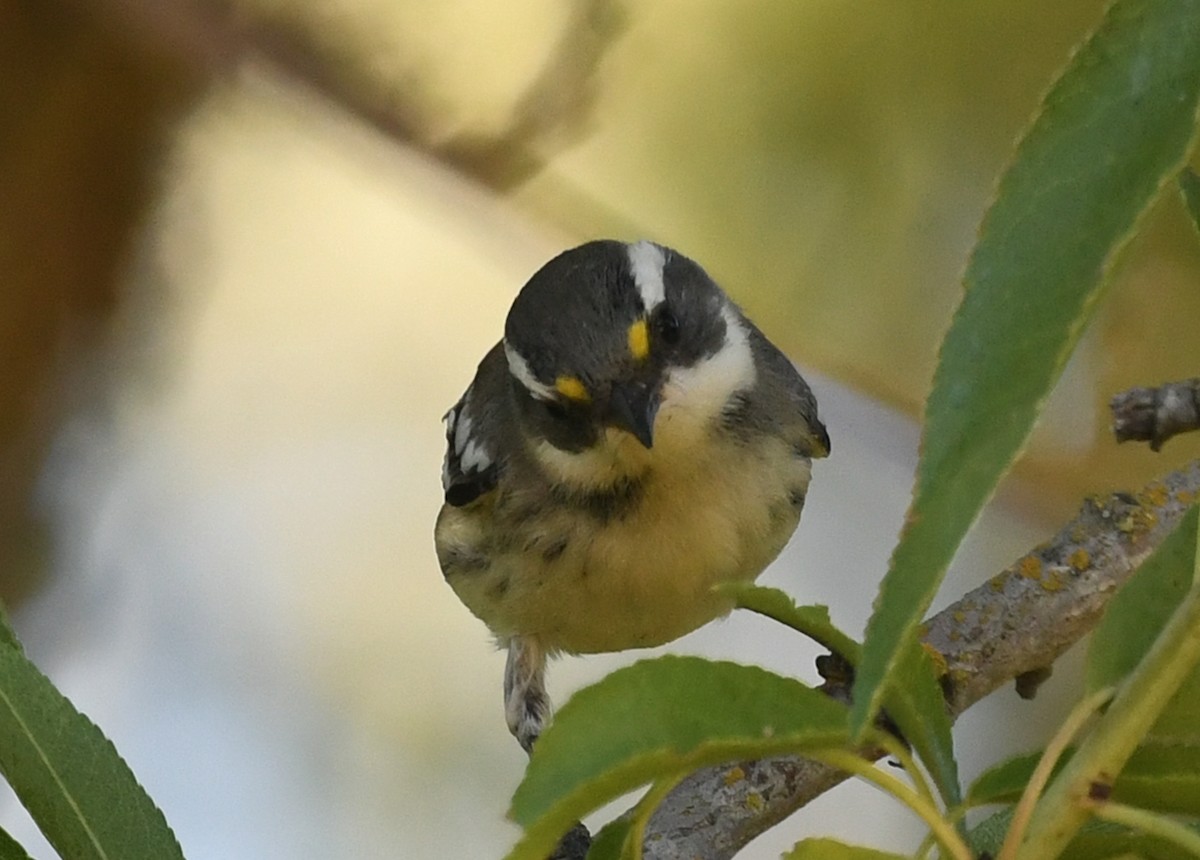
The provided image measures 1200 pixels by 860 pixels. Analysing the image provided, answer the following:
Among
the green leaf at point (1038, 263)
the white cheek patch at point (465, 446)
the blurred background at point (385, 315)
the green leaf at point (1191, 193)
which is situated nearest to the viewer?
the green leaf at point (1038, 263)

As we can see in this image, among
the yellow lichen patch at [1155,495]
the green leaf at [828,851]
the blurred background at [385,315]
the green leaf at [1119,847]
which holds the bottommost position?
the green leaf at [1119,847]

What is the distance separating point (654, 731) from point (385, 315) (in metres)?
2.03

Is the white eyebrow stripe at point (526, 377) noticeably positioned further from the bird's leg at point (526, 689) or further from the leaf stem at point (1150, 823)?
the leaf stem at point (1150, 823)

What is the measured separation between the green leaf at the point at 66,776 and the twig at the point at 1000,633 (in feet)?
1.01

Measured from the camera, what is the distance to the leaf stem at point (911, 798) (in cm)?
42

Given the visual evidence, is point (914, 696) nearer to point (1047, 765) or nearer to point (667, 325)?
point (1047, 765)

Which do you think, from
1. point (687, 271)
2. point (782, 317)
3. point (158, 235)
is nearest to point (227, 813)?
point (158, 235)

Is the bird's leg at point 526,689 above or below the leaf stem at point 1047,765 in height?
above

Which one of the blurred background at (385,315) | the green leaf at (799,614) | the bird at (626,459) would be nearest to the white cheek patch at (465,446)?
the bird at (626,459)

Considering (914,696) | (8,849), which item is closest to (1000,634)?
(914,696)

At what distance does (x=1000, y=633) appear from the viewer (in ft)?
2.85

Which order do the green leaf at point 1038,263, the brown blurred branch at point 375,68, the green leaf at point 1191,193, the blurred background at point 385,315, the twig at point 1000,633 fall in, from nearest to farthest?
the green leaf at point 1038,263, the green leaf at point 1191,193, the twig at point 1000,633, the blurred background at point 385,315, the brown blurred branch at point 375,68

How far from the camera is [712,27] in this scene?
2035mm

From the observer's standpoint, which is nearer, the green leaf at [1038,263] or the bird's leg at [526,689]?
the green leaf at [1038,263]
